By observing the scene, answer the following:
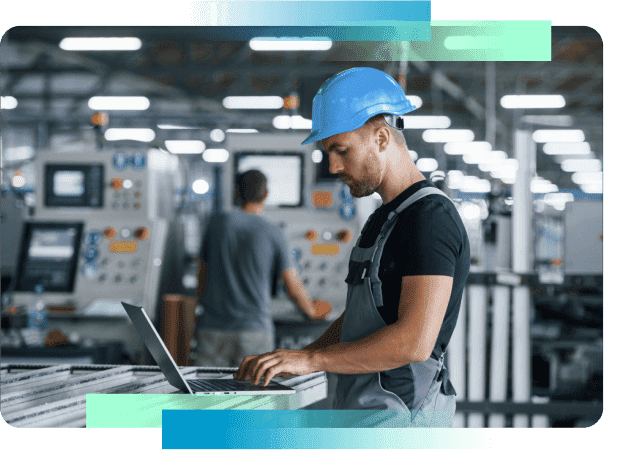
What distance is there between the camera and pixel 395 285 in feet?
4.85

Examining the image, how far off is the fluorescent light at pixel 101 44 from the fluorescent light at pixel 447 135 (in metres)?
5.31

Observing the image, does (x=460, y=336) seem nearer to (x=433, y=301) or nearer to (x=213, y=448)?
(x=213, y=448)

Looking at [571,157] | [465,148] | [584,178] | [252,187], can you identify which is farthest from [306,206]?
[584,178]

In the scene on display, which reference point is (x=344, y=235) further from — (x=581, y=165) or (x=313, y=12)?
(x=581, y=165)

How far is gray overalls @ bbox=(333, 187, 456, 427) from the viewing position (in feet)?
4.89

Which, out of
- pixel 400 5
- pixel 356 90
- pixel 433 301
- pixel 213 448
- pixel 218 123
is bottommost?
pixel 213 448

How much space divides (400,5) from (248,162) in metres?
1.70

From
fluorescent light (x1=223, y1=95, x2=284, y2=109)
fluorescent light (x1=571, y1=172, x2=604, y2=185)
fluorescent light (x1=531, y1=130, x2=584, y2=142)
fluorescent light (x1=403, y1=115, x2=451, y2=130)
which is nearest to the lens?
fluorescent light (x1=223, y1=95, x2=284, y2=109)

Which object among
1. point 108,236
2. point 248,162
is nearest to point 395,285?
point 248,162

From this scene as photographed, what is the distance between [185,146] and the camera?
1104cm

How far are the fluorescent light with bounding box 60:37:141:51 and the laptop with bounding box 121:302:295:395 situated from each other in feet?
13.2

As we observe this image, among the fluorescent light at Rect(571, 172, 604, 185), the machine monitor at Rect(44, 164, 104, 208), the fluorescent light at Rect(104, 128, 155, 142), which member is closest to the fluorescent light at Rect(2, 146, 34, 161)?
the fluorescent light at Rect(104, 128, 155, 142)

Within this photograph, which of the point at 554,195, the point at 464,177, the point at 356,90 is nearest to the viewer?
the point at 356,90

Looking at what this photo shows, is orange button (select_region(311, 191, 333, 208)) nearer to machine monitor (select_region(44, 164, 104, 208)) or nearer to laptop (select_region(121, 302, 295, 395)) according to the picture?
machine monitor (select_region(44, 164, 104, 208))
